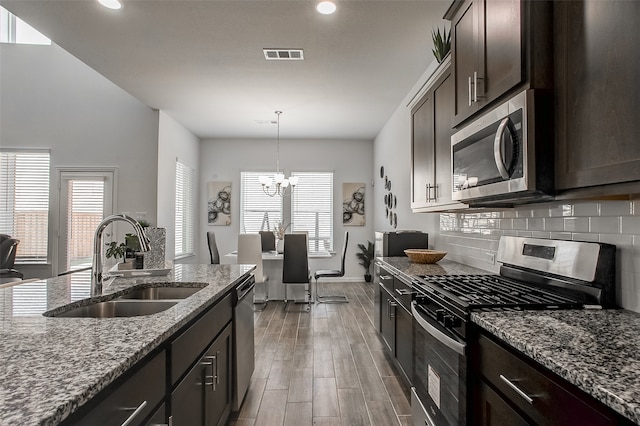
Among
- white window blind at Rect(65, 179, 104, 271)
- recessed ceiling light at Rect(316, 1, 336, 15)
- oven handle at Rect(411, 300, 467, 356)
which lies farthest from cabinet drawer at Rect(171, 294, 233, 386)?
white window blind at Rect(65, 179, 104, 271)

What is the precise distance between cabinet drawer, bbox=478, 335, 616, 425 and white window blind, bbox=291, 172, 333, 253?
19.5ft

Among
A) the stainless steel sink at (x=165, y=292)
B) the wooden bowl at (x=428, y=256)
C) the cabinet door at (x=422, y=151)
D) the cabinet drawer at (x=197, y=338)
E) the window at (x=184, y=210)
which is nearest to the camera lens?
the cabinet drawer at (x=197, y=338)

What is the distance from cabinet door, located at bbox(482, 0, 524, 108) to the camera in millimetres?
1429

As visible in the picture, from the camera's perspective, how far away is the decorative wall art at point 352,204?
720 cm

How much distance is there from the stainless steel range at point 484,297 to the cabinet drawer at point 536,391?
166mm

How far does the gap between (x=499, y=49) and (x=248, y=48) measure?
249cm

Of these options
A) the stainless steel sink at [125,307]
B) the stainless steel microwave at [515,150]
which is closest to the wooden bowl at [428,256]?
the stainless steel microwave at [515,150]

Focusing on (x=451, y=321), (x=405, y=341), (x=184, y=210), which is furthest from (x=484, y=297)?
(x=184, y=210)

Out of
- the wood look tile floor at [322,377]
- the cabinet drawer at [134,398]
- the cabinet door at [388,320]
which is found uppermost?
the cabinet drawer at [134,398]

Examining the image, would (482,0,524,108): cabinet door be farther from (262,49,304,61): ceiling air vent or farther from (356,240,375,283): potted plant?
(356,240,375,283): potted plant

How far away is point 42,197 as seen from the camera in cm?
555

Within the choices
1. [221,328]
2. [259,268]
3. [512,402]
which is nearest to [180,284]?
[221,328]

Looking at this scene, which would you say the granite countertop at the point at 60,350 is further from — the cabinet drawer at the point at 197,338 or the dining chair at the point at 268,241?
the dining chair at the point at 268,241

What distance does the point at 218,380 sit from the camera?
5.93 feet
